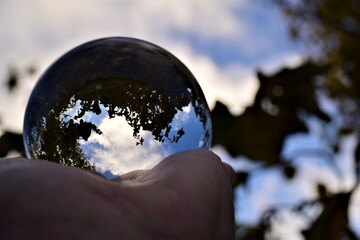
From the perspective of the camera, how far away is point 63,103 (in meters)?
0.75

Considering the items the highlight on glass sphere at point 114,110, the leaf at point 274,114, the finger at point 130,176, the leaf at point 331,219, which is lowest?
the finger at point 130,176

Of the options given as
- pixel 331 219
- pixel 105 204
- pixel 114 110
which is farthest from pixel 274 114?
pixel 105 204

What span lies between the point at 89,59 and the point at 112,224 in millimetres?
398

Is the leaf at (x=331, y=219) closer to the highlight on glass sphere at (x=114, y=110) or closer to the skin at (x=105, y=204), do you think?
the highlight on glass sphere at (x=114, y=110)

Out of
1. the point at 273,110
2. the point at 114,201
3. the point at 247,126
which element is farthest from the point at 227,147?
the point at 114,201

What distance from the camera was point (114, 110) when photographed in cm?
73

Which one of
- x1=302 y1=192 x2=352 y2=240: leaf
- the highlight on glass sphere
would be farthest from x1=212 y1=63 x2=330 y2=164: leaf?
the highlight on glass sphere

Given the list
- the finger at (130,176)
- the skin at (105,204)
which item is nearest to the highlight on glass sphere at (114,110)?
the finger at (130,176)

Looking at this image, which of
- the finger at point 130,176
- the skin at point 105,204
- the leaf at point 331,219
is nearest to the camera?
the skin at point 105,204

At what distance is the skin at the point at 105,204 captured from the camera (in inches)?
17.5

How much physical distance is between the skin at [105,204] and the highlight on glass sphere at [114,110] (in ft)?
0.49

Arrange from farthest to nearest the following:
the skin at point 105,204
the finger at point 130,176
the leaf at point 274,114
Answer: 1. the leaf at point 274,114
2. the finger at point 130,176
3. the skin at point 105,204

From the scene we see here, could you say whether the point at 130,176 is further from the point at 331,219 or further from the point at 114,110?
the point at 331,219

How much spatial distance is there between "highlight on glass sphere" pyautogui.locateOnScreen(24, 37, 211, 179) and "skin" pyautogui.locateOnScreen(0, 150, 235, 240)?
148 millimetres
